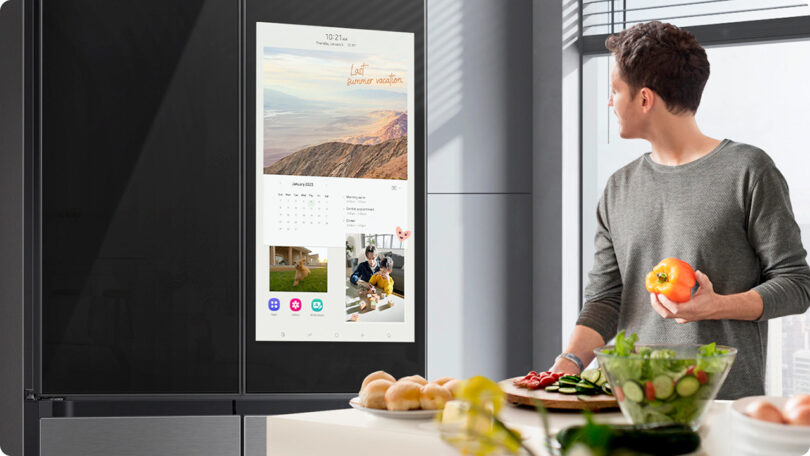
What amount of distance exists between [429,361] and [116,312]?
113 centimetres

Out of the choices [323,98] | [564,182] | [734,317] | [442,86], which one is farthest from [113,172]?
[734,317]

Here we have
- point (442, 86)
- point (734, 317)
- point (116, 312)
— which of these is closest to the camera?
point (734, 317)

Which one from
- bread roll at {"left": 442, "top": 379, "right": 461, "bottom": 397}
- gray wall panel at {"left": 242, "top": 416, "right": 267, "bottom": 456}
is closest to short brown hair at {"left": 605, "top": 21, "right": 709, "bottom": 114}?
bread roll at {"left": 442, "top": 379, "right": 461, "bottom": 397}

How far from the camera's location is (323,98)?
2791mm

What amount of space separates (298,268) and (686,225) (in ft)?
4.73

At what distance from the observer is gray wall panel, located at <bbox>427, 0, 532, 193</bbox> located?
2.83 metres

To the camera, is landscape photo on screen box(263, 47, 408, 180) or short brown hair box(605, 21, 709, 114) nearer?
short brown hair box(605, 21, 709, 114)

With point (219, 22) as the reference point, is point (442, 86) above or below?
below

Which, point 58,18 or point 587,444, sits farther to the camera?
point 58,18

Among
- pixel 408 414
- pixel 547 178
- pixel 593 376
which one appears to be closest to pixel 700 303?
pixel 593 376

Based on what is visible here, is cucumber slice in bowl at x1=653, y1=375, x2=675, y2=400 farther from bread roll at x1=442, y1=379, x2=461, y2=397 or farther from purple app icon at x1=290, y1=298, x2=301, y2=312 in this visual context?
purple app icon at x1=290, y1=298, x2=301, y2=312

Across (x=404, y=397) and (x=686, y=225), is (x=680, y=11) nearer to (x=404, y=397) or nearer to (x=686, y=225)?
(x=686, y=225)

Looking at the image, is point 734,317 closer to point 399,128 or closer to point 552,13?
point 399,128

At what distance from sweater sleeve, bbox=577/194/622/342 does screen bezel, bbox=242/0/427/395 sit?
3.11 ft
